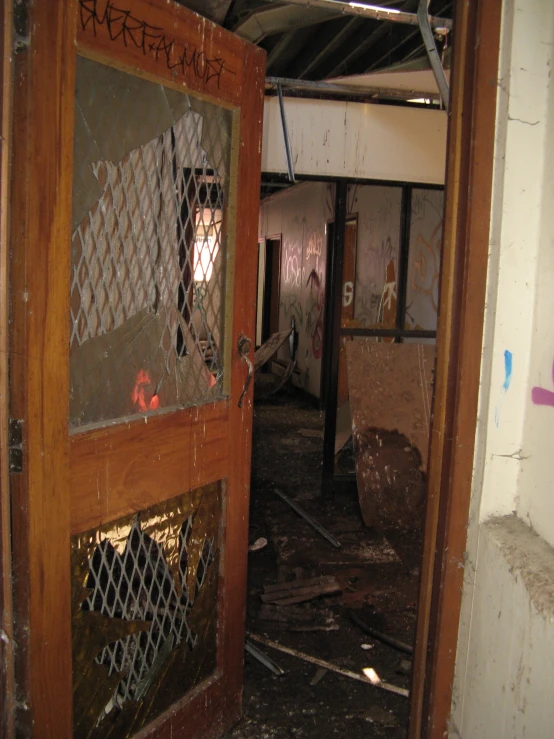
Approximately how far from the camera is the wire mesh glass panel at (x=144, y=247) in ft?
5.11

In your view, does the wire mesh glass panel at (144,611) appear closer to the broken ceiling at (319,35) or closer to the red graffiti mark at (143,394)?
the red graffiti mark at (143,394)

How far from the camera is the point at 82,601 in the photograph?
1597mm

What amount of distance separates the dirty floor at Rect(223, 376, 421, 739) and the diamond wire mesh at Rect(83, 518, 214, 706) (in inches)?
21.1

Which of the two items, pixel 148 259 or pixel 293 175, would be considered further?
pixel 293 175

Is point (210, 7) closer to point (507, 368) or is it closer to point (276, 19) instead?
point (276, 19)

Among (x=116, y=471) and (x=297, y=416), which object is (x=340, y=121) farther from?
(x=297, y=416)

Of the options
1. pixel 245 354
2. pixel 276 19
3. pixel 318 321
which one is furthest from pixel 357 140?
pixel 318 321

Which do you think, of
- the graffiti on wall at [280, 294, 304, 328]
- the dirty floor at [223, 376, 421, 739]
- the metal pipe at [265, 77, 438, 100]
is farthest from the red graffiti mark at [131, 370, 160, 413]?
the graffiti on wall at [280, 294, 304, 328]

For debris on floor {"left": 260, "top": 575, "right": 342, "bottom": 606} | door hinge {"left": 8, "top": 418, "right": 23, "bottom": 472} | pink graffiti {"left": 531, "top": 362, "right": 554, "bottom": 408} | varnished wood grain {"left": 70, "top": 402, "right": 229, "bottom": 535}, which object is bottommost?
debris on floor {"left": 260, "top": 575, "right": 342, "bottom": 606}

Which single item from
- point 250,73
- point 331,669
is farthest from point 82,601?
point 250,73

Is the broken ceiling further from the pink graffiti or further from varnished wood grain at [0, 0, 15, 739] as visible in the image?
the pink graffiti

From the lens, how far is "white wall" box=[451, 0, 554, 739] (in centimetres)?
136

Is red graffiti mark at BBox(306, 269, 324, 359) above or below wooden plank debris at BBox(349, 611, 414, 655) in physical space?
above

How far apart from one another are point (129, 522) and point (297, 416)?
5289mm
